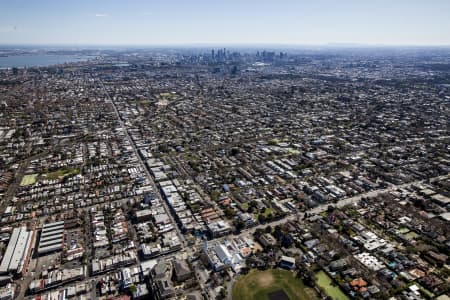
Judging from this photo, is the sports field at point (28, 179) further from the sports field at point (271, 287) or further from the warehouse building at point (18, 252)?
the sports field at point (271, 287)

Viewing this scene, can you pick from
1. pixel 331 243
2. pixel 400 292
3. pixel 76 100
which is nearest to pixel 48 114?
pixel 76 100

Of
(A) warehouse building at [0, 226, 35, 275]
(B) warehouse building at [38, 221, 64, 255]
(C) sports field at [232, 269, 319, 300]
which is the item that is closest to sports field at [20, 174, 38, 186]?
(A) warehouse building at [0, 226, 35, 275]

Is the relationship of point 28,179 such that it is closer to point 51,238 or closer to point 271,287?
point 51,238

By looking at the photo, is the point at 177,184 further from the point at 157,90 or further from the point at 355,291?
the point at 157,90

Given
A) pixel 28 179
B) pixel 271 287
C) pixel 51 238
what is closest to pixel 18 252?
pixel 51 238

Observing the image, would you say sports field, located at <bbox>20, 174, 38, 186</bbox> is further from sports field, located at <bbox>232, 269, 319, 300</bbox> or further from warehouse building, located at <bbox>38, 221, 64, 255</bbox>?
sports field, located at <bbox>232, 269, 319, 300</bbox>

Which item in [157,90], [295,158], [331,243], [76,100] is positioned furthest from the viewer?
[157,90]
